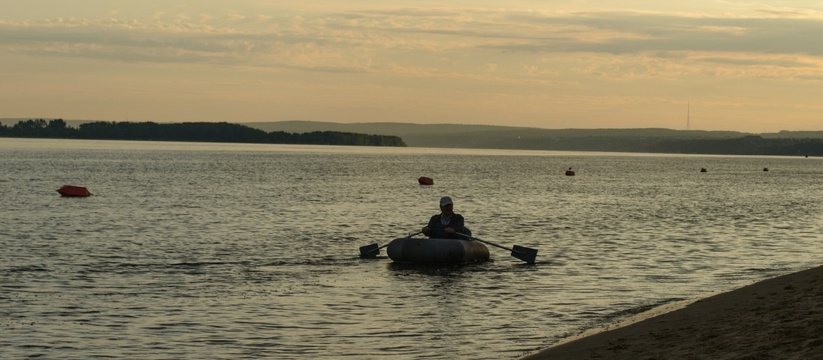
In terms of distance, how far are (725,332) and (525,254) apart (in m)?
16.0

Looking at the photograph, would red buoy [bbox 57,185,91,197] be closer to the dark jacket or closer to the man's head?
the dark jacket

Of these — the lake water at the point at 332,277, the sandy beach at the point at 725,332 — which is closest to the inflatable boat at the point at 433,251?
the lake water at the point at 332,277

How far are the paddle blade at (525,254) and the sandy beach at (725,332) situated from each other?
33.4 ft

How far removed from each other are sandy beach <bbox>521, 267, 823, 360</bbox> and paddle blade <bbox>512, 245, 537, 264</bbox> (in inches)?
400

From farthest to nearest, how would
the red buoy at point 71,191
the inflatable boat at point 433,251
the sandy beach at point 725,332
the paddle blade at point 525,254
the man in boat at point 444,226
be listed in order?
the red buoy at point 71,191, the paddle blade at point 525,254, the man in boat at point 444,226, the inflatable boat at point 433,251, the sandy beach at point 725,332

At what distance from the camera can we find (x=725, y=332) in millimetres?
16109

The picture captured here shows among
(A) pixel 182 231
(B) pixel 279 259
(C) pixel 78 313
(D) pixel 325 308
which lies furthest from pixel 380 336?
(A) pixel 182 231

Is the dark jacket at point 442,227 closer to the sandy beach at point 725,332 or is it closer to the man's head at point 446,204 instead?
the man's head at point 446,204

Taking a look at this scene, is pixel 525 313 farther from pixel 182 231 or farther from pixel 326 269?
pixel 182 231

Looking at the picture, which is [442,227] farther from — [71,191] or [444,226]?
[71,191]

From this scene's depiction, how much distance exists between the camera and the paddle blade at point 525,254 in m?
31.9

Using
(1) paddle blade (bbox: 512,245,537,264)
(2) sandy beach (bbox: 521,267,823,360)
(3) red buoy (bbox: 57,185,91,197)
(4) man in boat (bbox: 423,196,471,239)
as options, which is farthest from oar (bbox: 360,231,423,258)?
(3) red buoy (bbox: 57,185,91,197)

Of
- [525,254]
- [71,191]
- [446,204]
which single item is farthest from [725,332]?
[71,191]

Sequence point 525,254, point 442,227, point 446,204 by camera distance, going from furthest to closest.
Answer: point 525,254 < point 442,227 < point 446,204
